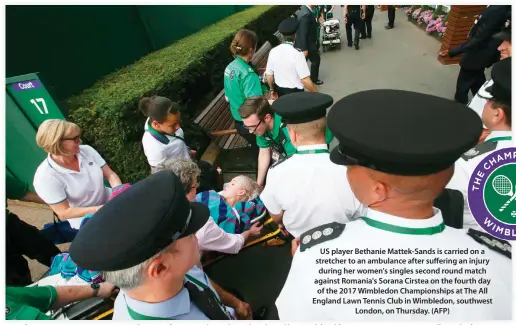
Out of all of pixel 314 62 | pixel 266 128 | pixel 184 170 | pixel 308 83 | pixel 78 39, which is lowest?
pixel 314 62

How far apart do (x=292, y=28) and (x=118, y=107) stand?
2.48 metres

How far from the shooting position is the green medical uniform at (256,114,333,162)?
2.31 meters

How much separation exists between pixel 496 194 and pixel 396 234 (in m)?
0.47

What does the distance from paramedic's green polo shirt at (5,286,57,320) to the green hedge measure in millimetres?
1778

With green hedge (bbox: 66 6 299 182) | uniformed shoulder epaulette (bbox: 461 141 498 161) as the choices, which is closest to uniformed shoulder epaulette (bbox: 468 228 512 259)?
uniformed shoulder epaulette (bbox: 461 141 498 161)

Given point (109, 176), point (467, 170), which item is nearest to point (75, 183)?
point (109, 176)

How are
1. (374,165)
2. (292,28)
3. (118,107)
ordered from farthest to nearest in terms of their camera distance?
(292,28) → (118,107) → (374,165)

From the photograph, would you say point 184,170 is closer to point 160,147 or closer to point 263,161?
point 160,147

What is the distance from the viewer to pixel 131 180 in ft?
10.5

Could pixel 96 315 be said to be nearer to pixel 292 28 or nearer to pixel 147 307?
pixel 147 307

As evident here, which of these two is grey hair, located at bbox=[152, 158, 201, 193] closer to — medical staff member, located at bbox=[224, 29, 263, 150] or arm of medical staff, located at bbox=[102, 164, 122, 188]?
arm of medical staff, located at bbox=[102, 164, 122, 188]

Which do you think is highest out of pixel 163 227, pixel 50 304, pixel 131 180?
pixel 163 227

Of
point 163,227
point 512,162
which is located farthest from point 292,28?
point 163,227

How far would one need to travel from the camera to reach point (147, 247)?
867 mm
